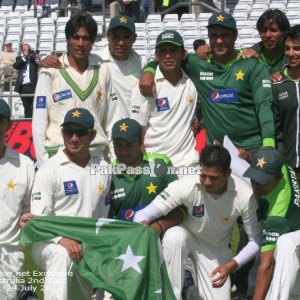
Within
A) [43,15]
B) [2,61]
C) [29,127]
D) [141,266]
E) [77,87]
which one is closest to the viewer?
[141,266]

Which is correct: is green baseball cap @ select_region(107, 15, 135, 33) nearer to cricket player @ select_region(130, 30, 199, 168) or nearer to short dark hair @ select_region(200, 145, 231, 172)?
cricket player @ select_region(130, 30, 199, 168)

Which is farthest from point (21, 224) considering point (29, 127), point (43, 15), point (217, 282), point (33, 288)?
point (43, 15)

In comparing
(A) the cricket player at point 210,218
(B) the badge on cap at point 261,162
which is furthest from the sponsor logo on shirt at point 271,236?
(B) the badge on cap at point 261,162

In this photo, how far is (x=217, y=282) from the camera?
6395 millimetres

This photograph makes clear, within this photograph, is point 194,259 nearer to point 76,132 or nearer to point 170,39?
point 76,132

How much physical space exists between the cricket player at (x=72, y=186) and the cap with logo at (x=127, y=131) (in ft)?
0.57

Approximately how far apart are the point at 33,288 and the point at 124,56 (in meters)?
2.14

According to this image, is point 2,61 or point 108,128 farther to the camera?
point 2,61

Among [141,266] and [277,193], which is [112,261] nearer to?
[141,266]

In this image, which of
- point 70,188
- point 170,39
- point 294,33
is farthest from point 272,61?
point 70,188

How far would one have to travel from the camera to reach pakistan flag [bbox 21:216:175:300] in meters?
6.08

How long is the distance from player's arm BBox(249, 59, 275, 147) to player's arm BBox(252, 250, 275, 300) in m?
1.00

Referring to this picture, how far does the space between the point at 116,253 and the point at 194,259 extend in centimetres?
78

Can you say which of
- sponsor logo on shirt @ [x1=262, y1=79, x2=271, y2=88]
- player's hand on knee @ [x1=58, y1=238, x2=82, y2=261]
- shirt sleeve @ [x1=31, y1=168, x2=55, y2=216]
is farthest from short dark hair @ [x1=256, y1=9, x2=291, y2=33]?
player's hand on knee @ [x1=58, y1=238, x2=82, y2=261]
